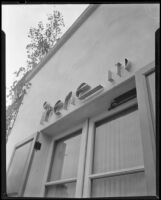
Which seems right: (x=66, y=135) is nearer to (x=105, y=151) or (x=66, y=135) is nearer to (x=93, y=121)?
(x=93, y=121)

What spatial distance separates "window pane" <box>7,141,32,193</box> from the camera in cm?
224

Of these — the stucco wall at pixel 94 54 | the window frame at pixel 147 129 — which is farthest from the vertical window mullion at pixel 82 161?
the window frame at pixel 147 129

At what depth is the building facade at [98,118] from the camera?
1338 millimetres

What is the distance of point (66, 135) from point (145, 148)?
1407mm

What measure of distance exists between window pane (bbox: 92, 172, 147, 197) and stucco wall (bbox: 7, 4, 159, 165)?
2.92ft

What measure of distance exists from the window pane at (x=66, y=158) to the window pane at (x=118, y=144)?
1.03 ft

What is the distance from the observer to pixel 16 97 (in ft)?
13.2

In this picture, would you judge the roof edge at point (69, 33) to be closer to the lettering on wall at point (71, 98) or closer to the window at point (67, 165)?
the lettering on wall at point (71, 98)

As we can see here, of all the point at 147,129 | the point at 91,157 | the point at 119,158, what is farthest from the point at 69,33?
the point at 147,129

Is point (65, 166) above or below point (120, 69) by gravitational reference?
below

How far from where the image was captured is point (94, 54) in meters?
2.31

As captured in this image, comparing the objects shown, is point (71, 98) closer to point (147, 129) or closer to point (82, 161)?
point (82, 161)

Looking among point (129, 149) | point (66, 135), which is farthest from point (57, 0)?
point (66, 135)

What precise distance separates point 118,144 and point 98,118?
468mm
